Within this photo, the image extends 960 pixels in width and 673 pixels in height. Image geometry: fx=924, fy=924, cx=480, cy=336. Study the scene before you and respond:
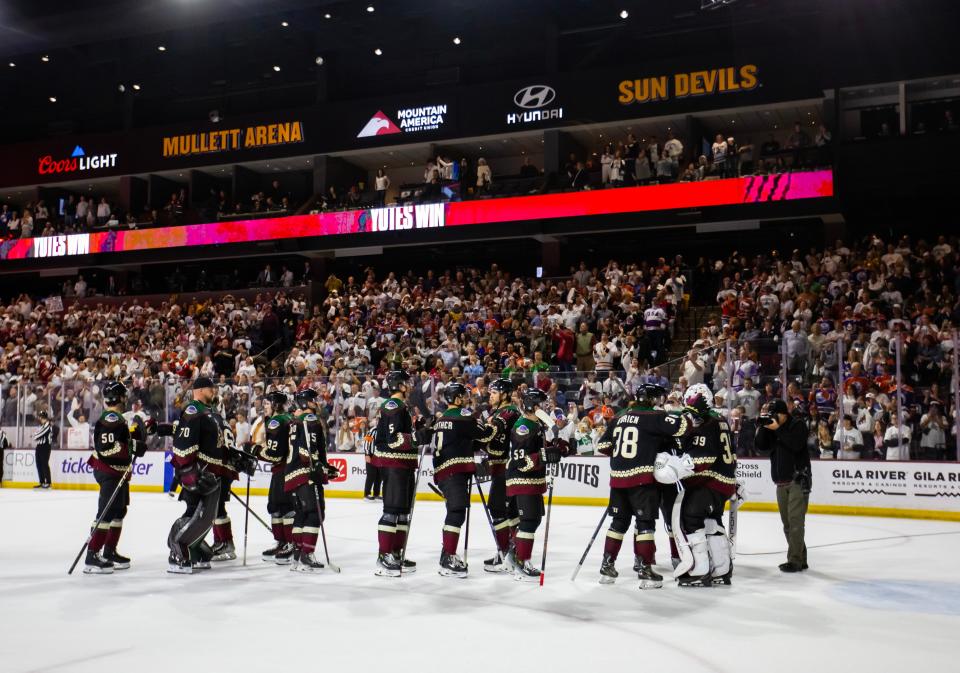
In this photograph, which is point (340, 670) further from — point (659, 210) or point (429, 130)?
point (429, 130)

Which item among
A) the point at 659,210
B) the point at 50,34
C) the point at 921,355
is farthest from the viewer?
the point at 659,210

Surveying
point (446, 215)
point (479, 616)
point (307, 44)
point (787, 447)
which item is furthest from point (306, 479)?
point (307, 44)

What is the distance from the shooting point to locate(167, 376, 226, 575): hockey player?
29.8 feet

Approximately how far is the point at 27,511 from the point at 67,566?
6917 millimetres

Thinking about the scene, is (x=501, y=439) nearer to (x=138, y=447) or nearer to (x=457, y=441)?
(x=457, y=441)

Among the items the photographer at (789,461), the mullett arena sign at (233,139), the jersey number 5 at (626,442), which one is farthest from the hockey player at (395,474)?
the mullett arena sign at (233,139)

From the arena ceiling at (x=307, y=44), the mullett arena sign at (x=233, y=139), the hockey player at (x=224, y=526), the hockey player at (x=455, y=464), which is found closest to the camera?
the hockey player at (x=455, y=464)

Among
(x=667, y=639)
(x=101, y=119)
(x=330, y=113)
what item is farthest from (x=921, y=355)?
(x=101, y=119)

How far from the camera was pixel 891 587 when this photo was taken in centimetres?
838

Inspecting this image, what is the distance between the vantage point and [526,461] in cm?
892

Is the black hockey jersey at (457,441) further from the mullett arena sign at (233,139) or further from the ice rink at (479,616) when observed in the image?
the mullett arena sign at (233,139)

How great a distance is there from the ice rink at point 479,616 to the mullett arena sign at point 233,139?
23.5 meters

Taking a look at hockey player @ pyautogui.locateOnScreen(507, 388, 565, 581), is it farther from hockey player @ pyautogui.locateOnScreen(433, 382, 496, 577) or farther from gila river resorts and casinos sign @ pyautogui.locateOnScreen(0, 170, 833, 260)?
gila river resorts and casinos sign @ pyautogui.locateOnScreen(0, 170, 833, 260)

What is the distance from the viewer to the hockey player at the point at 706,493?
8344mm
